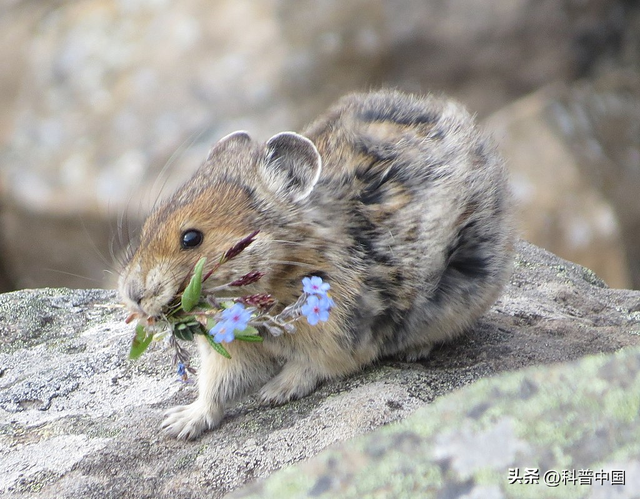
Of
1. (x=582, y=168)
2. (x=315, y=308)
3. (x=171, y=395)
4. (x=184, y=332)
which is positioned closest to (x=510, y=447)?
(x=315, y=308)

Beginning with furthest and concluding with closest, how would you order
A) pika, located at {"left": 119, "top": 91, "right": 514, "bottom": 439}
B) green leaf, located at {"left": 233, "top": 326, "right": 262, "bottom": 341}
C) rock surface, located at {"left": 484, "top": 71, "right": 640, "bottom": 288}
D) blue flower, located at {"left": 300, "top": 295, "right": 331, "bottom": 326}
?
rock surface, located at {"left": 484, "top": 71, "right": 640, "bottom": 288}
pika, located at {"left": 119, "top": 91, "right": 514, "bottom": 439}
green leaf, located at {"left": 233, "top": 326, "right": 262, "bottom": 341}
blue flower, located at {"left": 300, "top": 295, "right": 331, "bottom": 326}

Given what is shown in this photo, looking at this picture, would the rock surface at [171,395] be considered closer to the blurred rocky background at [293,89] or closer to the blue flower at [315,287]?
the blue flower at [315,287]

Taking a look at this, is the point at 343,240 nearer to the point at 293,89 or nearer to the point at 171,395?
the point at 171,395

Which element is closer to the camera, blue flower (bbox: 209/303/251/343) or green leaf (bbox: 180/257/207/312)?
blue flower (bbox: 209/303/251/343)

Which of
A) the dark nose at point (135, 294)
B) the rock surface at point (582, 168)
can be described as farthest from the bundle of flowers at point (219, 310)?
the rock surface at point (582, 168)

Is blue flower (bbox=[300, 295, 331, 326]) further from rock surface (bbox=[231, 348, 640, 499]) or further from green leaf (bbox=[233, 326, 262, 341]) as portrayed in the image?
rock surface (bbox=[231, 348, 640, 499])

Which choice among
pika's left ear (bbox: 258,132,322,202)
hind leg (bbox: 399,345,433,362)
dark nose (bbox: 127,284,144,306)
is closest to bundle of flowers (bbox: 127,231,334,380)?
dark nose (bbox: 127,284,144,306)

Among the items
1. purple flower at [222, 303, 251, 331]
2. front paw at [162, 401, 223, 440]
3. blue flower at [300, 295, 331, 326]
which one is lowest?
front paw at [162, 401, 223, 440]
